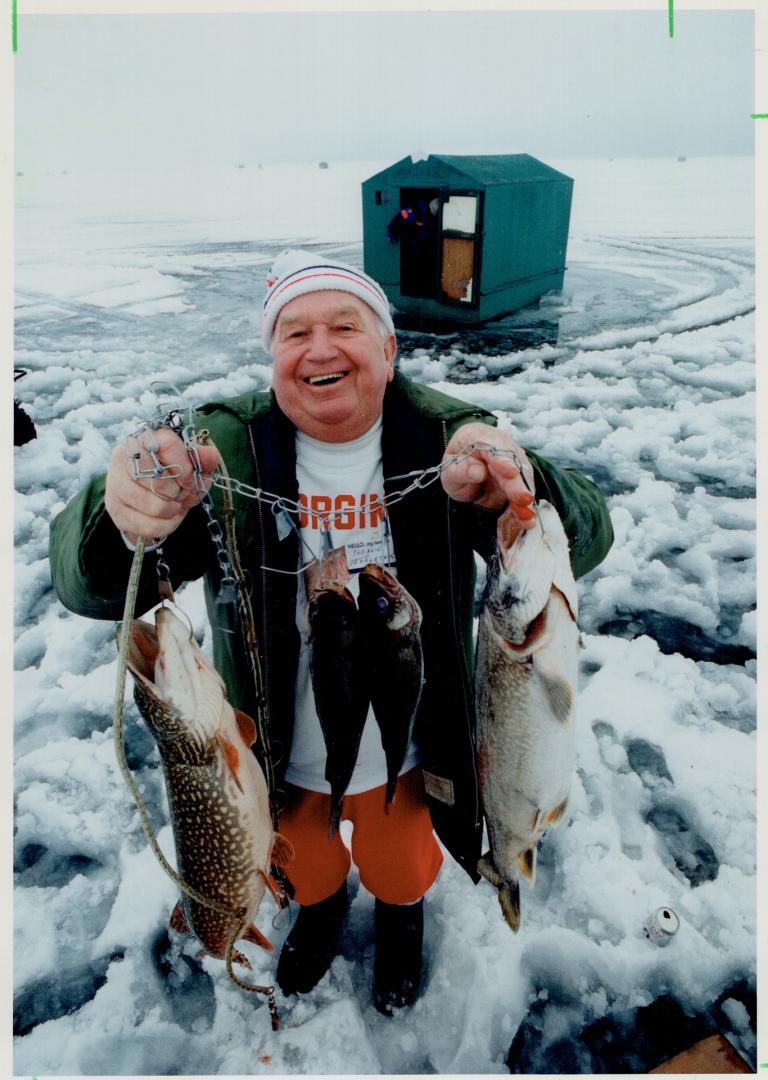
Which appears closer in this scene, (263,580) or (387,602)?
(387,602)

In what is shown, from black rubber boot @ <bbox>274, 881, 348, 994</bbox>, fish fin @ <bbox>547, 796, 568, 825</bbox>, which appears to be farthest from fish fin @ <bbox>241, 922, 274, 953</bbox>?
fish fin @ <bbox>547, 796, 568, 825</bbox>

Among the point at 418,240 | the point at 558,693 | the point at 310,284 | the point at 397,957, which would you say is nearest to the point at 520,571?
the point at 558,693

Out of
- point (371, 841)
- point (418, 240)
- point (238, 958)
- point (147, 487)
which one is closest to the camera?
point (147, 487)

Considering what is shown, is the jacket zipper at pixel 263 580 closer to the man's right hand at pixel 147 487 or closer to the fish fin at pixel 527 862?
the man's right hand at pixel 147 487

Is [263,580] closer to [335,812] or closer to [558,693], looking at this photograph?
[335,812]

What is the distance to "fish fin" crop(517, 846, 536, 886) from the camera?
1.82m

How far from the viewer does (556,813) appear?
69.0 inches

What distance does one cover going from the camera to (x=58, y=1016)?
7.35ft

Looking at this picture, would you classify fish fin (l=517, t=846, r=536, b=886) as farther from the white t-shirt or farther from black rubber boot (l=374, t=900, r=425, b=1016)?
the white t-shirt

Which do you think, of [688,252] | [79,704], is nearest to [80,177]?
[688,252]

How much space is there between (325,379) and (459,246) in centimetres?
749

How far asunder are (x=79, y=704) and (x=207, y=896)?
1961 mm

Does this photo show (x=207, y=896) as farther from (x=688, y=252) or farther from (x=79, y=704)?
(x=688, y=252)

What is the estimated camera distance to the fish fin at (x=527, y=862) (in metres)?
1.82
